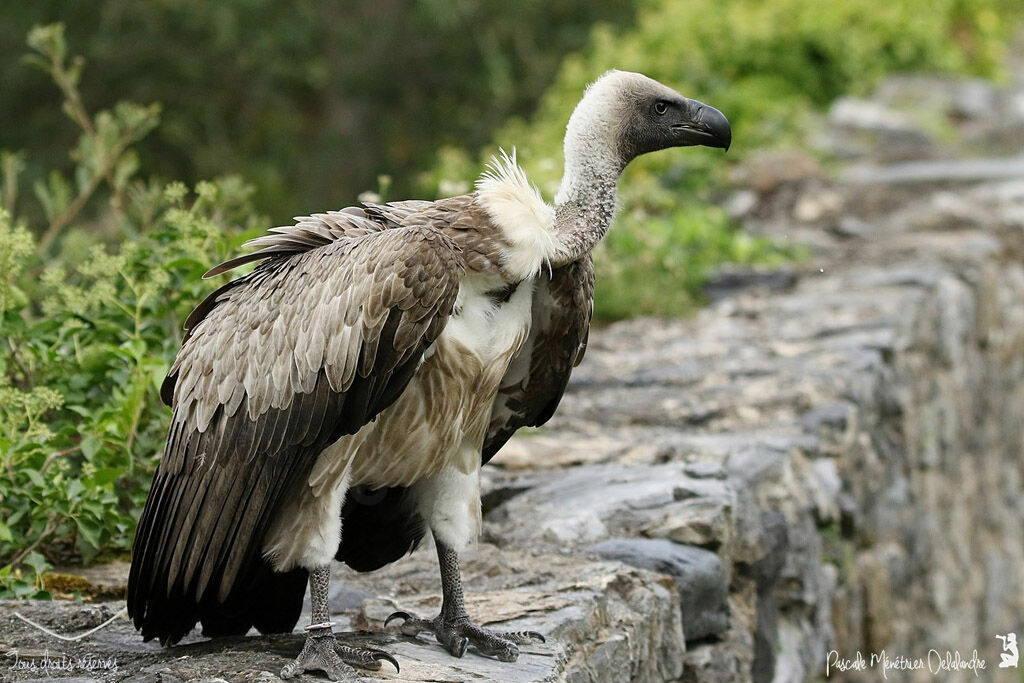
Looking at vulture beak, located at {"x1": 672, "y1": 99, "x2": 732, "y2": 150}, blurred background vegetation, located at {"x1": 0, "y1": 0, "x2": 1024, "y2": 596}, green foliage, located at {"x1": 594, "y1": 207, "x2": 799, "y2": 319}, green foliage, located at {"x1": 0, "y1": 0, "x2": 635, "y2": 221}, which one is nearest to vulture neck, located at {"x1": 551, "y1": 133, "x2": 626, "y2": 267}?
vulture beak, located at {"x1": 672, "y1": 99, "x2": 732, "y2": 150}

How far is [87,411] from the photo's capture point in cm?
383

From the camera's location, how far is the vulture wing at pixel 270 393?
9.25ft

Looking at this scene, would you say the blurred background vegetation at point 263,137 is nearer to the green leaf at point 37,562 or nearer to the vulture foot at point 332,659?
the green leaf at point 37,562

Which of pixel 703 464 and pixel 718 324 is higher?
pixel 718 324

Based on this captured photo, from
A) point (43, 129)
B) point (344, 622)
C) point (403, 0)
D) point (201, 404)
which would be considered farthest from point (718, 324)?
point (43, 129)

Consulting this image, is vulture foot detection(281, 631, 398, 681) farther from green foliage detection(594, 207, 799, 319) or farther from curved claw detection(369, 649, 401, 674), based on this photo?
green foliage detection(594, 207, 799, 319)

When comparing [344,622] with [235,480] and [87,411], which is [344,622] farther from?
[87,411]

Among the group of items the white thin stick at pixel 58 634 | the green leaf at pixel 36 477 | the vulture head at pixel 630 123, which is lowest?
the white thin stick at pixel 58 634

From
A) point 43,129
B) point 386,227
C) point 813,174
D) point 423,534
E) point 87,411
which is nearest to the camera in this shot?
point 386,227

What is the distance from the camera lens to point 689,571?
3795mm

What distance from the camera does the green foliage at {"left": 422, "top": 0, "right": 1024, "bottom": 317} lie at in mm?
9586

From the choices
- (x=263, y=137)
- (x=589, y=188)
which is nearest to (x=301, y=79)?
(x=263, y=137)

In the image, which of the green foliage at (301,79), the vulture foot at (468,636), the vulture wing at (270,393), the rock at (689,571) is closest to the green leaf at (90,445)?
the vulture wing at (270,393)

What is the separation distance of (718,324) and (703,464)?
8.36 feet
